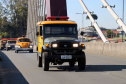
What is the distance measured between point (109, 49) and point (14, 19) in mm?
101117

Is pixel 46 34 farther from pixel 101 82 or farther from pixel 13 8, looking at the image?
pixel 13 8

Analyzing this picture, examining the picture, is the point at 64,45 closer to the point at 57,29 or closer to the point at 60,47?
the point at 60,47

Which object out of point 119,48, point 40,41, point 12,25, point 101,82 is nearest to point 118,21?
point 119,48

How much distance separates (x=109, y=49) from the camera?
28828mm

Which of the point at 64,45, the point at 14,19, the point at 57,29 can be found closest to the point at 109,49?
the point at 57,29

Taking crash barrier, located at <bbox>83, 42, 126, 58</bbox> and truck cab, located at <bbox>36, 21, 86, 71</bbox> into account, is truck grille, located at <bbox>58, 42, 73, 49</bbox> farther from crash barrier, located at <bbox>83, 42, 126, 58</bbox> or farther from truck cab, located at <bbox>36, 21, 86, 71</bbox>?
crash barrier, located at <bbox>83, 42, 126, 58</bbox>

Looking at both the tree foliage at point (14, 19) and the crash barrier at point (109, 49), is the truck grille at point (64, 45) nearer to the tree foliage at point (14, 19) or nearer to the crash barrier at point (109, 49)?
the crash barrier at point (109, 49)

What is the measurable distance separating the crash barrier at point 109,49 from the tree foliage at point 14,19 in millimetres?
87080

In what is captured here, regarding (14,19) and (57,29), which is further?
(14,19)

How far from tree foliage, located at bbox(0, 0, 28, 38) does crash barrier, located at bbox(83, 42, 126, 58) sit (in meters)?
87.1

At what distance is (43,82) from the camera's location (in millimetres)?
11516

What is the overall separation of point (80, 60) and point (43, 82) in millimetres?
4247

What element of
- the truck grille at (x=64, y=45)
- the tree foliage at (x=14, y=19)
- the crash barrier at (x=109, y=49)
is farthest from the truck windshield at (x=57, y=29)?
the tree foliage at (x=14, y=19)

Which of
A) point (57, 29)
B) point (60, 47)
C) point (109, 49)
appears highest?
point (57, 29)
